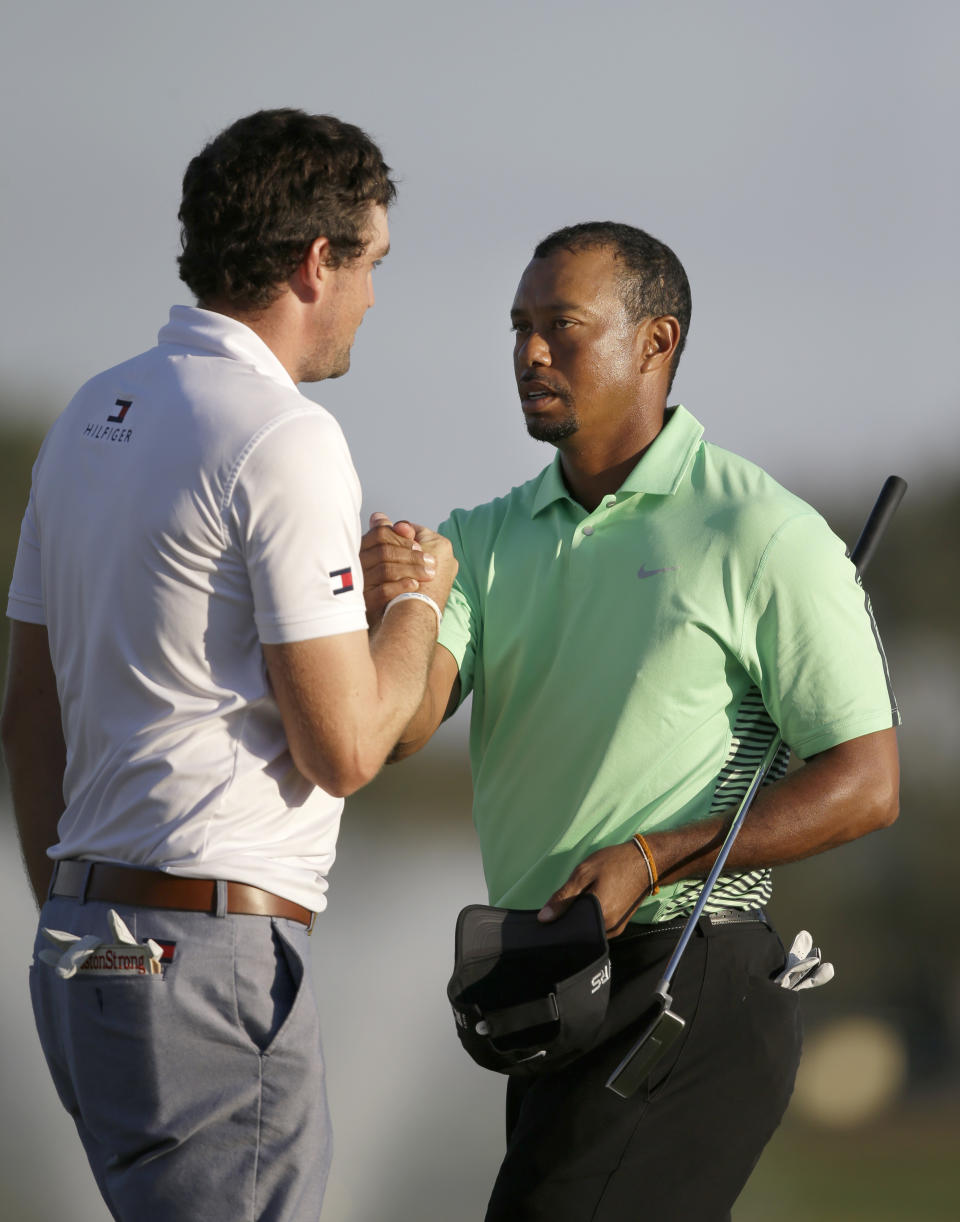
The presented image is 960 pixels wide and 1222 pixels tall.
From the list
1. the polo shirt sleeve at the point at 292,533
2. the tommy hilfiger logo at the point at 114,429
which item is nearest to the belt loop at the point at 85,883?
the polo shirt sleeve at the point at 292,533

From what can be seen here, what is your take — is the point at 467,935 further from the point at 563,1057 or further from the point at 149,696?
the point at 149,696

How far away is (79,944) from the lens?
4.17 ft

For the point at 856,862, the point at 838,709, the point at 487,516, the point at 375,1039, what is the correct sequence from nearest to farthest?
the point at 838,709
the point at 487,516
the point at 375,1039
the point at 856,862

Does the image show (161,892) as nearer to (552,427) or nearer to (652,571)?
(652,571)

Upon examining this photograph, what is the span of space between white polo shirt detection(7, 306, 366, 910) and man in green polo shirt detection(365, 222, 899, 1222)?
32 cm

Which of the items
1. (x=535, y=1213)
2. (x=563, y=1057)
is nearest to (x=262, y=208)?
(x=563, y=1057)

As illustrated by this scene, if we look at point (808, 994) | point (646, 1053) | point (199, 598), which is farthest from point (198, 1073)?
point (808, 994)

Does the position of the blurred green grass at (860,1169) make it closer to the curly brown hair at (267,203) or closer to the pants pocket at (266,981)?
the pants pocket at (266,981)

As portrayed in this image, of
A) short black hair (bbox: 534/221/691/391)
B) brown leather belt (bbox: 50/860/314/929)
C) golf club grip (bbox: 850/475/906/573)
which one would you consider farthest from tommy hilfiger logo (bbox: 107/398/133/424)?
golf club grip (bbox: 850/475/906/573)

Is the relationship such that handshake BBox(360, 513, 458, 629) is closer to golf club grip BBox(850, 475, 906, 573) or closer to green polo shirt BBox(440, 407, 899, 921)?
green polo shirt BBox(440, 407, 899, 921)

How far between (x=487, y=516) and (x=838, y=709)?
1.96ft

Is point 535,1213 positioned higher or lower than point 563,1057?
lower

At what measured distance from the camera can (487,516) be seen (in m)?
2.06

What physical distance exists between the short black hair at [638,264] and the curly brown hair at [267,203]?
655mm
